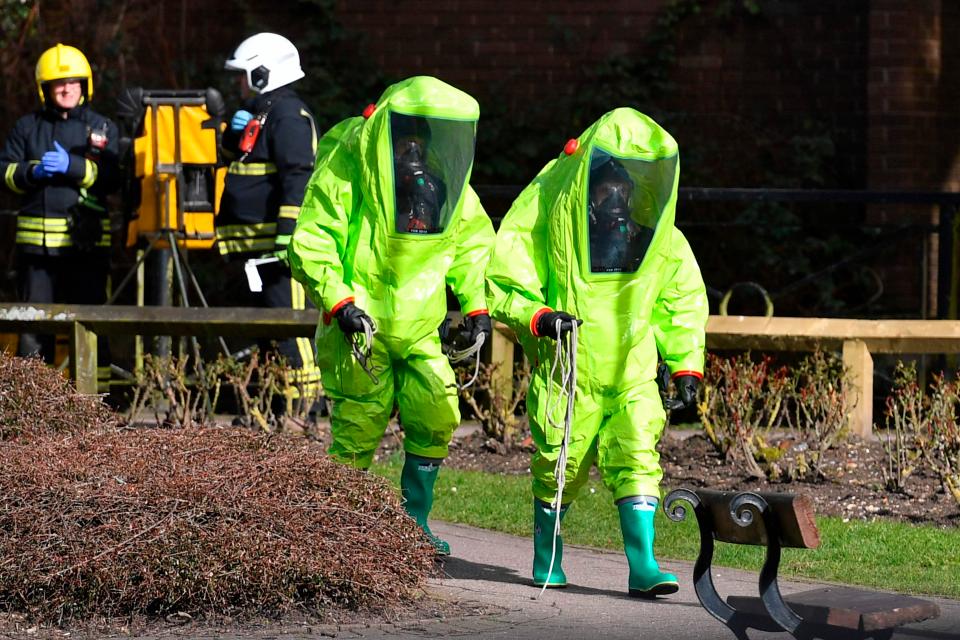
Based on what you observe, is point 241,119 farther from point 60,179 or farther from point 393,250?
point 393,250

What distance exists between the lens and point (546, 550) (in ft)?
20.4

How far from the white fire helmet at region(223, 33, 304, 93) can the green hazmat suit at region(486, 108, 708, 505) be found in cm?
280

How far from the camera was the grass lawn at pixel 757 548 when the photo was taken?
6.50 meters

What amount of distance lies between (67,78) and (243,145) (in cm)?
143

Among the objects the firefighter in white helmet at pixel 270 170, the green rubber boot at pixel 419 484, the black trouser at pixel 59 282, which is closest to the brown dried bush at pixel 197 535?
the green rubber boot at pixel 419 484

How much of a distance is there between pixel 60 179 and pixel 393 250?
12.0 ft

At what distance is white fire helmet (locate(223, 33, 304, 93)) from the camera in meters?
8.68

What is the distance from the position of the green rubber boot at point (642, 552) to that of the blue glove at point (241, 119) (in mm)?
3606

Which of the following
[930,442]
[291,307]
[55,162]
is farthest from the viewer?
[55,162]

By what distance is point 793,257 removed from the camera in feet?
39.9

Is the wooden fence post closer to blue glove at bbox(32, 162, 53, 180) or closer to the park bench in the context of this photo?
the park bench

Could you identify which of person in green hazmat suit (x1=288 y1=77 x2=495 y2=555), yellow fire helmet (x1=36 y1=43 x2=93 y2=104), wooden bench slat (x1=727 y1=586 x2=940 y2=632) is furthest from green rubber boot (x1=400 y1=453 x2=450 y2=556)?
yellow fire helmet (x1=36 y1=43 x2=93 y2=104)

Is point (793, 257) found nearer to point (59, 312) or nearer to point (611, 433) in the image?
point (59, 312)

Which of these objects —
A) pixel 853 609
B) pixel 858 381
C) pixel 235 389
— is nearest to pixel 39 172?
pixel 235 389
